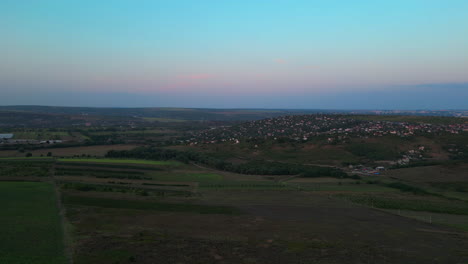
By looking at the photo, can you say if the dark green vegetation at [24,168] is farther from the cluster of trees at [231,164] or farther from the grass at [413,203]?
the grass at [413,203]

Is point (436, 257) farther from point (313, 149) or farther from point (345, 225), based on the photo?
point (313, 149)

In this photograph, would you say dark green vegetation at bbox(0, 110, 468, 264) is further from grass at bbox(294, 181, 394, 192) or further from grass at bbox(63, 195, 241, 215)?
grass at bbox(294, 181, 394, 192)

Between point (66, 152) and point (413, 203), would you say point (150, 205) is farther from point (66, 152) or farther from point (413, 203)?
point (66, 152)

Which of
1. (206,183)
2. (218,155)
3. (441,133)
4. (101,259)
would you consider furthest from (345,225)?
(441,133)

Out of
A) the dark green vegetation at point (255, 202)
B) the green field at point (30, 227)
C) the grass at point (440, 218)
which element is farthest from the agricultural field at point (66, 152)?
the grass at point (440, 218)

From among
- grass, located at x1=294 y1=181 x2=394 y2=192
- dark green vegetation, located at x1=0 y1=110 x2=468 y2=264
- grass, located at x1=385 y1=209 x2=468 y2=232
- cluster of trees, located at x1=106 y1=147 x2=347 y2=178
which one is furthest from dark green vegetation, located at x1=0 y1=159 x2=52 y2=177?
grass, located at x1=385 y1=209 x2=468 y2=232

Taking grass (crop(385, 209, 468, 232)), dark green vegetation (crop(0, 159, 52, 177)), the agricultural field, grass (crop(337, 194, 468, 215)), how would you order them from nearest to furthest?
grass (crop(385, 209, 468, 232)) < grass (crop(337, 194, 468, 215)) < dark green vegetation (crop(0, 159, 52, 177)) < the agricultural field
